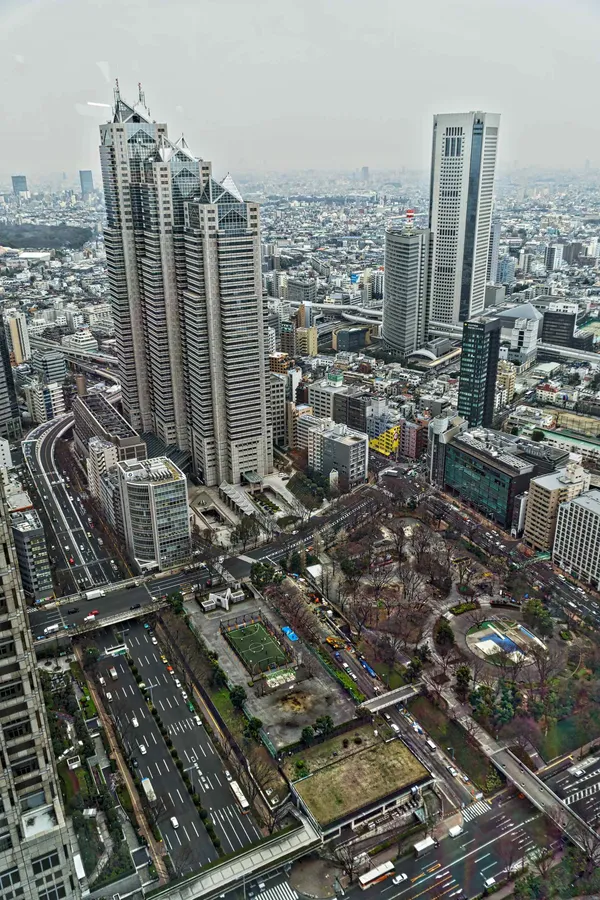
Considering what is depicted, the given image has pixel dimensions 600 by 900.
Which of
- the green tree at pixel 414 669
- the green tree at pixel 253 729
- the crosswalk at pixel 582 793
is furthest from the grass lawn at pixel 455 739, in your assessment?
the green tree at pixel 253 729

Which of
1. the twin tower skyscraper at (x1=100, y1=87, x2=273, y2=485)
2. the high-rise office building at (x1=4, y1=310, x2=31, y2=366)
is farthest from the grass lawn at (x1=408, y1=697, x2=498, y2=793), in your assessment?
the high-rise office building at (x1=4, y1=310, x2=31, y2=366)

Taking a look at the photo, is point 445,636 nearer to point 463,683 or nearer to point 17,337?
point 463,683

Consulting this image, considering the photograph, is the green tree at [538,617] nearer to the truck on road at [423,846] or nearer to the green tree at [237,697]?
the truck on road at [423,846]

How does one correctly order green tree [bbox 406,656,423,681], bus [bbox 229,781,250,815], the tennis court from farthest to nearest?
the tennis court, green tree [bbox 406,656,423,681], bus [bbox 229,781,250,815]

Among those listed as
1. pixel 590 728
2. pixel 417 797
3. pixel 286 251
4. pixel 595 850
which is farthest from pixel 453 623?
pixel 286 251

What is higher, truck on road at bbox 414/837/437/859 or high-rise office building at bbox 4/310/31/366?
high-rise office building at bbox 4/310/31/366

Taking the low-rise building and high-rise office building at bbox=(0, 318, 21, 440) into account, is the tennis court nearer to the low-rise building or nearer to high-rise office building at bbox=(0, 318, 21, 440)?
the low-rise building

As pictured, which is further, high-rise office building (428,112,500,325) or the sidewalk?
high-rise office building (428,112,500,325)

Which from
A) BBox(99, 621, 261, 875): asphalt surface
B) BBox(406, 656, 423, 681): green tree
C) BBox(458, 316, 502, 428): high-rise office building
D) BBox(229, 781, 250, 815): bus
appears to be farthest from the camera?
BBox(458, 316, 502, 428): high-rise office building
